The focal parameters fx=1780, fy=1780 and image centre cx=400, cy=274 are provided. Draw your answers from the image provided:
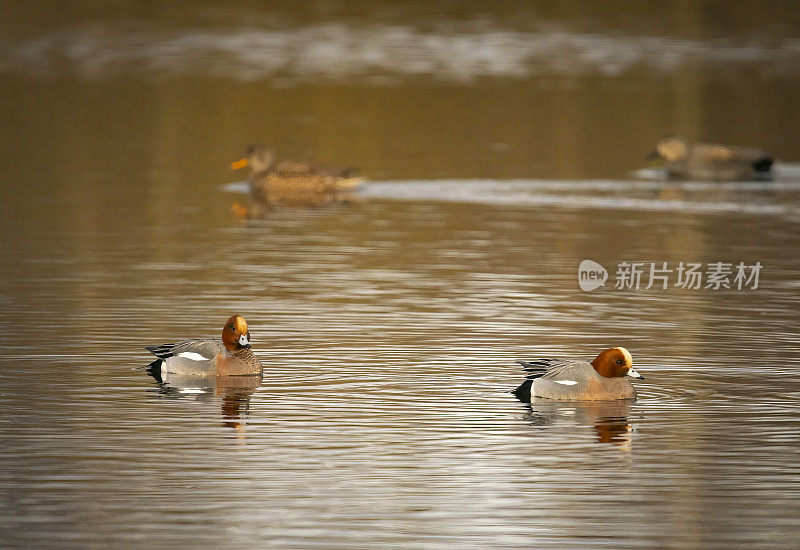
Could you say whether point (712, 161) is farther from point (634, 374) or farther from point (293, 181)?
point (634, 374)

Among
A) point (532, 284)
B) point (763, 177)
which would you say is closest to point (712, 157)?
point (763, 177)

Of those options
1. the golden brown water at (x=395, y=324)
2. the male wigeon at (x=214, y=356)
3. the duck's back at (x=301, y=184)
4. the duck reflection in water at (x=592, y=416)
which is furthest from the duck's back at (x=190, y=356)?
the duck's back at (x=301, y=184)

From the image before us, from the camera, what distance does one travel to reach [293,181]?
106 feet

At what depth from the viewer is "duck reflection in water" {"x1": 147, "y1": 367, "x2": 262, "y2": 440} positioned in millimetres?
15383

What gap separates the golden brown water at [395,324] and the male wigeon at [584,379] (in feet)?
0.49

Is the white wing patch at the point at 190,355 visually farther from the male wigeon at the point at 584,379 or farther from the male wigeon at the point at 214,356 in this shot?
the male wigeon at the point at 584,379

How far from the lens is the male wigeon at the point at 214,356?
16.2m

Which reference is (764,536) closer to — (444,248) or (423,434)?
(423,434)

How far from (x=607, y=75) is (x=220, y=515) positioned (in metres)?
46.8

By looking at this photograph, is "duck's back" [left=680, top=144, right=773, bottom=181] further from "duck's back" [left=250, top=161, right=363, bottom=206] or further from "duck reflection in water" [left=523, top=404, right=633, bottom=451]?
"duck reflection in water" [left=523, top=404, right=633, bottom=451]

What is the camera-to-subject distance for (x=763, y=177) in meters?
33.2

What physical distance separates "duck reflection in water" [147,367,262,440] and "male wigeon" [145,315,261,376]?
0.16ft

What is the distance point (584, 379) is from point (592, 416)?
44cm

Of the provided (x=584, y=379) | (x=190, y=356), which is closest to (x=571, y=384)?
(x=584, y=379)
